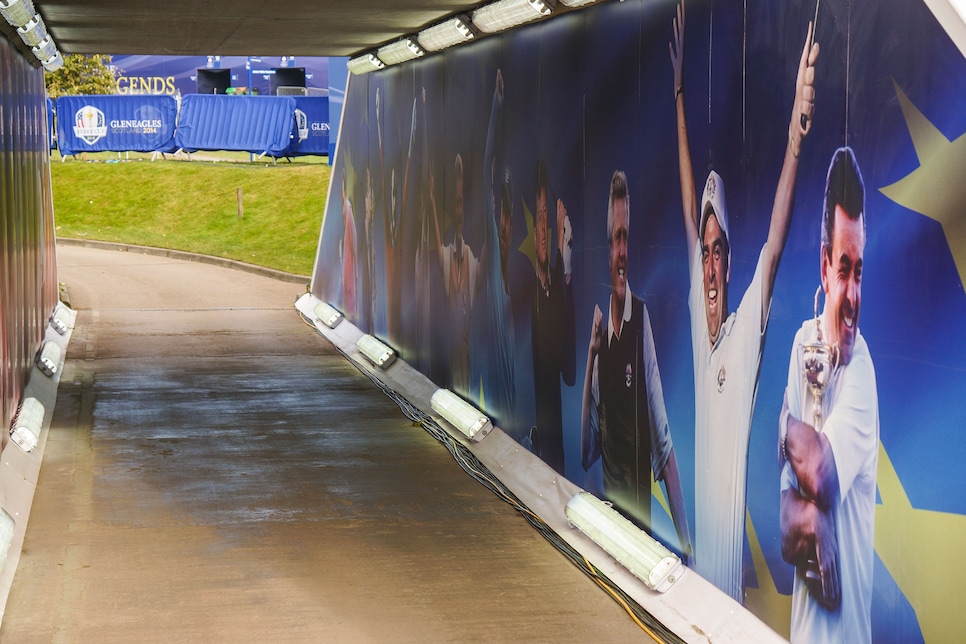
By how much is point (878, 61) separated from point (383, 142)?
11724 mm

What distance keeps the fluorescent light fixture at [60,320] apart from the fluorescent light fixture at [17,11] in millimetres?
7275

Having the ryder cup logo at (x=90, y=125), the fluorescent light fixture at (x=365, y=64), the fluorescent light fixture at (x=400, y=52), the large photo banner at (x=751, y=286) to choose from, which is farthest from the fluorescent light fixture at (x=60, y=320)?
the ryder cup logo at (x=90, y=125)

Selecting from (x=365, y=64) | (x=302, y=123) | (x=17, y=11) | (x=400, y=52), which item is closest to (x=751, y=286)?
(x=17, y=11)

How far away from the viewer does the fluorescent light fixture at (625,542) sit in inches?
306

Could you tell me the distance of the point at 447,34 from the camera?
478 inches

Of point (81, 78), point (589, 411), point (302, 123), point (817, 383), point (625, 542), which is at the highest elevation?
point (81, 78)

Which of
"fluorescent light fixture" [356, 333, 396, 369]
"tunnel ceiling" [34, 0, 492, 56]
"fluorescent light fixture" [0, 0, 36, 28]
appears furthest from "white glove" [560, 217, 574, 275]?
"fluorescent light fixture" [356, 333, 396, 369]

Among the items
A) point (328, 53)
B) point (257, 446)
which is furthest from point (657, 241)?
point (328, 53)

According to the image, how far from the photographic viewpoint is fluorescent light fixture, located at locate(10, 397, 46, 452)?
11.1 m

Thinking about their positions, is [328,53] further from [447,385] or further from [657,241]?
[657,241]

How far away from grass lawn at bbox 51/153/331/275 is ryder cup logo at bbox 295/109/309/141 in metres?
0.95

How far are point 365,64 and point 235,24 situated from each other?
361cm

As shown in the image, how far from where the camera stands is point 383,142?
16.8m

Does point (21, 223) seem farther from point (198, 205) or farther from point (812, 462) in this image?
point (198, 205)
